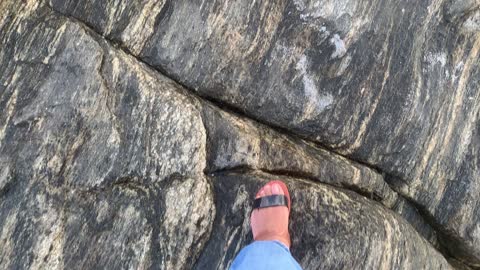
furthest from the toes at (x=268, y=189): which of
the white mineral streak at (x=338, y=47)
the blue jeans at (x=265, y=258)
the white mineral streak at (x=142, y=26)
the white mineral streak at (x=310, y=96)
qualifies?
the white mineral streak at (x=142, y=26)

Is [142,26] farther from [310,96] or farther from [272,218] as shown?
[272,218]

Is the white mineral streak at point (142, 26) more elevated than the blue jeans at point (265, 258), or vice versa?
the white mineral streak at point (142, 26)

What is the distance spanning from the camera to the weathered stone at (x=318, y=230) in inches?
165

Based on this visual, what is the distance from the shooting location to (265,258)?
4020mm

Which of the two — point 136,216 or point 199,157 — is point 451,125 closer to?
point 199,157

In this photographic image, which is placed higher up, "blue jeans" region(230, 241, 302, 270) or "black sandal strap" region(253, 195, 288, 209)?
"black sandal strap" region(253, 195, 288, 209)

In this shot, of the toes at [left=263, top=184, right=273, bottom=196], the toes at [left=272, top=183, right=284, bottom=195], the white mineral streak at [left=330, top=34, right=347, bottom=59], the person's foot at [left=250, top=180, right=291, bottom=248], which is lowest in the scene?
the person's foot at [left=250, top=180, right=291, bottom=248]

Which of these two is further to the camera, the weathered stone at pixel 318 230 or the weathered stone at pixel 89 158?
the weathered stone at pixel 318 230

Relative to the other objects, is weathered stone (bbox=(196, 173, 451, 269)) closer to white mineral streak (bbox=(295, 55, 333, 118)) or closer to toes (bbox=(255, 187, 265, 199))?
toes (bbox=(255, 187, 265, 199))

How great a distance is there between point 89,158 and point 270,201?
1361 millimetres

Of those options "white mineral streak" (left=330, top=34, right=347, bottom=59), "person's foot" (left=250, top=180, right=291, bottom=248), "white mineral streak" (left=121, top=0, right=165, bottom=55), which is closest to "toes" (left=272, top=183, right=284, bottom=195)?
"person's foot" (left=250, top=180, right=291, bottom=248)

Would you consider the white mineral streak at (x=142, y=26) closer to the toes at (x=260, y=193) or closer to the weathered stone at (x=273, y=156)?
the weathered stone at (x=273, y=156)

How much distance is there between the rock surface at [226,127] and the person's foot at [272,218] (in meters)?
0.09

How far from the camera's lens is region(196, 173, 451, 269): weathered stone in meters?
4.18
